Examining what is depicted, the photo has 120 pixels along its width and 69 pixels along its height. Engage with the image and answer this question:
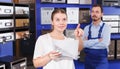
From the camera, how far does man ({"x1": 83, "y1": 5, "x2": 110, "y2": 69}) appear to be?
132 inches

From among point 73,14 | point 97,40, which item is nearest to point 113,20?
point 73,14

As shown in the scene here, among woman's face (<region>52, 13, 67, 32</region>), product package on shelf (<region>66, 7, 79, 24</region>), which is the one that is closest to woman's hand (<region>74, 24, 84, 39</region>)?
woman's face (<region>52, 13, 67, 32</region>)

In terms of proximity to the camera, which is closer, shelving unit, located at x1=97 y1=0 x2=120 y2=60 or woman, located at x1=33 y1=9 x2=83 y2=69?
woman, located at x1=33 y1=9 x2=83 y2=69

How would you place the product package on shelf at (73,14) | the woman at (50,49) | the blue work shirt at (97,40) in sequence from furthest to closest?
the product package on shelf at (73,14) → the blue work shirt at (97,40) → the woman at (50,49)

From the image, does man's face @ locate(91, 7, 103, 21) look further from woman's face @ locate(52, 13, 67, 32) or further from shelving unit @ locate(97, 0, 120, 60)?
woman's face @ locate(52, 13, 67, 32)

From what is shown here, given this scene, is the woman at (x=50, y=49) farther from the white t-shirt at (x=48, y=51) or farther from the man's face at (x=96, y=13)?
the man's face at (x=96, y=13)

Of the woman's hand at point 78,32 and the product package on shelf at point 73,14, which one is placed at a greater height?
the product package on shelf at point 73,14

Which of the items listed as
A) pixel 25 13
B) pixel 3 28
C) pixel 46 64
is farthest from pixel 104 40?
pixel 46 64

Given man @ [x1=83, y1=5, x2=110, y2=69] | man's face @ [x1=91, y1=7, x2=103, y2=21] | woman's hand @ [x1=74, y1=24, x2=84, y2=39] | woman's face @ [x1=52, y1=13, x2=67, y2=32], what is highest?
man's face @ [x1=91, y1=7, x2=103, y2=21]

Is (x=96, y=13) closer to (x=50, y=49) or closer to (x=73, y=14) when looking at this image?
(x=73, y=14)

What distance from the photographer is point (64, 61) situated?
188 cm

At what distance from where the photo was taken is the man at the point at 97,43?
11.0 ft

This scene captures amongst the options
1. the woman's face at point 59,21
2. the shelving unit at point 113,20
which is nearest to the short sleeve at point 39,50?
the woman's face at point 59,21

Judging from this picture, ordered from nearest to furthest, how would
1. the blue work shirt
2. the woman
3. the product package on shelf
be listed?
the woman, the blue work shirt, the product package on shelf
